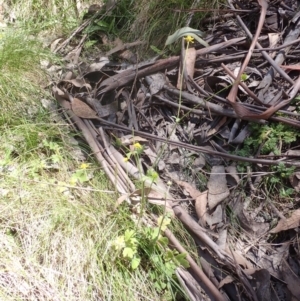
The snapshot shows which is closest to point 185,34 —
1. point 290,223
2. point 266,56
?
point 266,56

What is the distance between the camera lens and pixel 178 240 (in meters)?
1.64

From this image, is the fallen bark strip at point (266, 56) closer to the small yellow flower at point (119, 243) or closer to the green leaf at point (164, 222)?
the green leaf at point (164, 222)

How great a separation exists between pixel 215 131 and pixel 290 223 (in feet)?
1.64

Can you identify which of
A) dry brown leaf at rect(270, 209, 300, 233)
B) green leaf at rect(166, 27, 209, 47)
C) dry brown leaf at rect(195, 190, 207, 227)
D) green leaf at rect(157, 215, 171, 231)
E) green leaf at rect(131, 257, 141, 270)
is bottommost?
dry brown leaf at rect(270, 209, 300, 233)

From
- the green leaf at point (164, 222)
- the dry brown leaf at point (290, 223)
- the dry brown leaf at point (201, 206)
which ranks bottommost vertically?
Result: the dry brown leaf at point (290, 223)

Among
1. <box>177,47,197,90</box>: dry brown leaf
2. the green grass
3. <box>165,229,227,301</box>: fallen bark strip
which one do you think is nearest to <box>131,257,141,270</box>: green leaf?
the green grass

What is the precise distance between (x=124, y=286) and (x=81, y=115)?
0.82 meters

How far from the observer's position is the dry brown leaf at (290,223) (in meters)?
1.56

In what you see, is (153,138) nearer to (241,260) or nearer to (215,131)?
(215,131)

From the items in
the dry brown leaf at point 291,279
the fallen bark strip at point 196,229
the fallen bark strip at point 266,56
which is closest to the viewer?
the dry brown leaf at point 291,279

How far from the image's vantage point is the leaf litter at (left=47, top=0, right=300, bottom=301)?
61.8 inches

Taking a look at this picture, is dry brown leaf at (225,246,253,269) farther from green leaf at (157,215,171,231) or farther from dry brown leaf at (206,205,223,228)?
green leaf at (157,215,171,231)

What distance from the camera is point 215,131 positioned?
1848 mm

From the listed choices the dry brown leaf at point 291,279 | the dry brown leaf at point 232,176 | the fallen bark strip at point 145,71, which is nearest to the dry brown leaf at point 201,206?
the dry brown leaf at point 232,176
